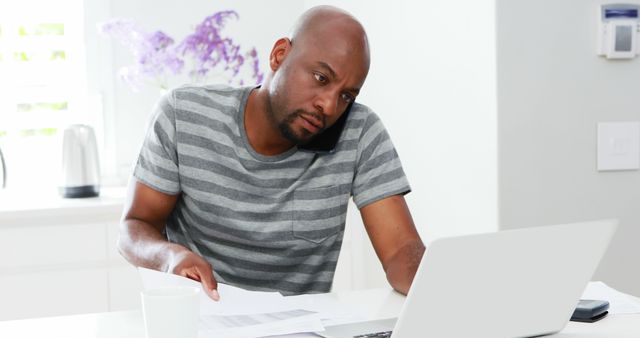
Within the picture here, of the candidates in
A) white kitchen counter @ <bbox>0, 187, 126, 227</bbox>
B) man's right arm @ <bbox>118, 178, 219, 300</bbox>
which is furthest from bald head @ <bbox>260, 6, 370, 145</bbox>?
white kitchen counter @ <bbox>0, 187, 126, 227</bbox>

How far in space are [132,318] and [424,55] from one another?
1315 millimetres

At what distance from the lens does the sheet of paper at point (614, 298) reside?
4.10 ft

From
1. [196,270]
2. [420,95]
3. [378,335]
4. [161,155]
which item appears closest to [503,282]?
[378,335]

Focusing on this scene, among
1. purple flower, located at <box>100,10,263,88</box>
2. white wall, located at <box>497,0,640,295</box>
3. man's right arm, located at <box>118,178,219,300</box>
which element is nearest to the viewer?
man's right arm, located at <box>118,178,219,300</box>

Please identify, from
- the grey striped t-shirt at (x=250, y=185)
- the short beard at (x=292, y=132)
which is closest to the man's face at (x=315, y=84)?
the short beard at (x=292, y=132)

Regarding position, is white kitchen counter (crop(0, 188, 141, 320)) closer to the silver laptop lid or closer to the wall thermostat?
the wall thermostat

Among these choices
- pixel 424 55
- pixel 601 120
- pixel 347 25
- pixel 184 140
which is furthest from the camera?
pixel 424 55

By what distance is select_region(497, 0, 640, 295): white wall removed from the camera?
6.22ft

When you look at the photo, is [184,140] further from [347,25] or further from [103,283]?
[103,283]

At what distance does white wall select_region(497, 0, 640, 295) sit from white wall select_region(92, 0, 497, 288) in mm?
44

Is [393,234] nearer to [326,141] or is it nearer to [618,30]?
[326,141]

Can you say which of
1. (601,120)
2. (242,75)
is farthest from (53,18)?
(601,120)

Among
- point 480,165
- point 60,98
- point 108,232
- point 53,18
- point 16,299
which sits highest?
point 53,18

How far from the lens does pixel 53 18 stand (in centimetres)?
285
